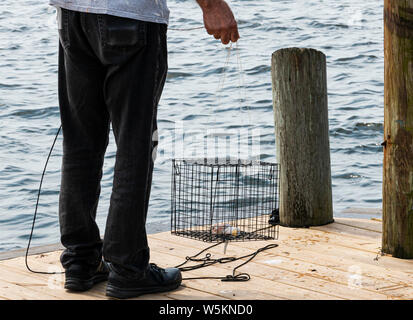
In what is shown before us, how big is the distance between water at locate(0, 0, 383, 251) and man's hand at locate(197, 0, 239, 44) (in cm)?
231

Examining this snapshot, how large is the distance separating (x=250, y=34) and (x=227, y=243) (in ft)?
41.4

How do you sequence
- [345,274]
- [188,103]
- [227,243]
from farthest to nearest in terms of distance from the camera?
[188,103] → [227,243] → [345,274]

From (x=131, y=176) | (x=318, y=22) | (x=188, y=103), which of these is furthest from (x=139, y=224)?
(x=318, y=22)

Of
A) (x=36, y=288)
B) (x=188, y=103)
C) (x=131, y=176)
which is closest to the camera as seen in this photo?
(x=131, y=176)

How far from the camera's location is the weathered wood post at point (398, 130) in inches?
144

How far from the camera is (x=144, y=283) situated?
307 cm

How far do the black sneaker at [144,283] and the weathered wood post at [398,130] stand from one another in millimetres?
1326

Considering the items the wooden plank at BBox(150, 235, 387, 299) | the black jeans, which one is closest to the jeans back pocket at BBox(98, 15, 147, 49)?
the black jeans

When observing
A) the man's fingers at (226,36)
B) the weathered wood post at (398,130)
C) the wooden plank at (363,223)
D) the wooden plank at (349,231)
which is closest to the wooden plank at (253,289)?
the weathered wood post at (398,130)

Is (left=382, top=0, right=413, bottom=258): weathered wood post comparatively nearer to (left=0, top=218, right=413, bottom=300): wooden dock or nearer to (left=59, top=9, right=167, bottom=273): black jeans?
(left=0, top=218, right=413, bottom=300): wooden dock

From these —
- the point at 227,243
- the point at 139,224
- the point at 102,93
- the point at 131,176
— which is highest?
the point at 102,93

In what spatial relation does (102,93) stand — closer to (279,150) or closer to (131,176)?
(131,176)

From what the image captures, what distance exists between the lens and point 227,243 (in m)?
4.12
